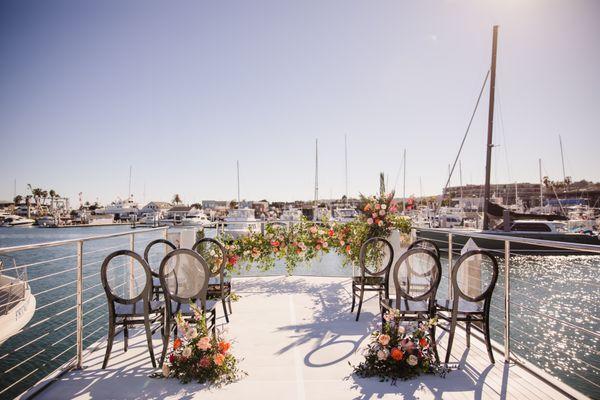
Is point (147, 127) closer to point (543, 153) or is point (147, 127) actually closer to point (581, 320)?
point (581, 320)

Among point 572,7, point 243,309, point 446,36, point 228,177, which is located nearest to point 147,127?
point 446,36

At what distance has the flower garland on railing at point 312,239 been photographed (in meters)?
5.67

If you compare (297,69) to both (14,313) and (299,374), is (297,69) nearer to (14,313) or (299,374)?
(14,313)

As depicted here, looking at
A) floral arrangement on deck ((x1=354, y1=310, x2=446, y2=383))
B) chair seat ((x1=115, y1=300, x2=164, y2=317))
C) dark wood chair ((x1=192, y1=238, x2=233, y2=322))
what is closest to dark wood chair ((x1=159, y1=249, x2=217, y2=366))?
chair seat ((x1=115, y1=300, x2=164, y2=317))

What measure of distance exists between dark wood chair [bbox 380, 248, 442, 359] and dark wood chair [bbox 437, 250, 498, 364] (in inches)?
5.6

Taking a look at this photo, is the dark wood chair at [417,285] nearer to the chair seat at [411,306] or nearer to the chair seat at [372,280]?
the chair seat at [411,306]

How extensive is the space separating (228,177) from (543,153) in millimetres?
40970

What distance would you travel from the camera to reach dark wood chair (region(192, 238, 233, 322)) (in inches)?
161

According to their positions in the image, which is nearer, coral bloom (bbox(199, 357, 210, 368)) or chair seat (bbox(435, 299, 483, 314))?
coral bloom (bbox(199, 357, 210, 368))

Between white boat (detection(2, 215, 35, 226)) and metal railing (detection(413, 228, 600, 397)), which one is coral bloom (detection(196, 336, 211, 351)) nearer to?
metal railing (detection(413, 228, 600, 397))

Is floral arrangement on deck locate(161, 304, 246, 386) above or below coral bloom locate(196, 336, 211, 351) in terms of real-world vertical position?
below

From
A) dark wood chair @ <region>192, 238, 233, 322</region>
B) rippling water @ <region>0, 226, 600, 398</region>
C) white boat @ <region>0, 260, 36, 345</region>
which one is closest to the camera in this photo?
dark wood chair @ <region>192, 238, 233, 322</region>

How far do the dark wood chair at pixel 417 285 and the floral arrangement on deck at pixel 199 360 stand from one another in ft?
5.01

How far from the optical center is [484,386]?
255 centimetres
